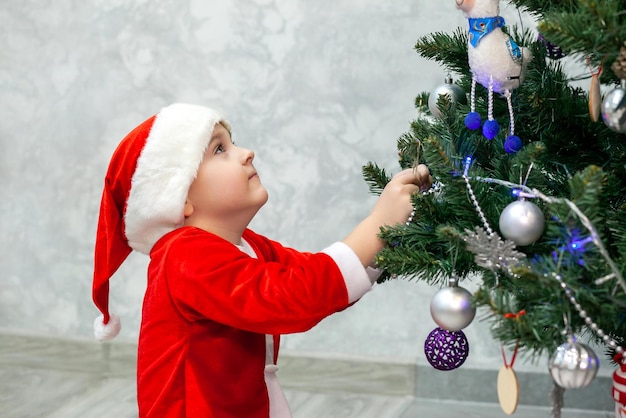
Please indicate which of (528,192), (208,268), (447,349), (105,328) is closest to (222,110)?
(105,328)

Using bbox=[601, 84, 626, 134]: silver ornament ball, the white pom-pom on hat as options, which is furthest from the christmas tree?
the white pom-pom on hat

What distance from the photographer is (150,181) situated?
1.11 meters

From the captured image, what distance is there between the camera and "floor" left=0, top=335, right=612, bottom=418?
2.04m

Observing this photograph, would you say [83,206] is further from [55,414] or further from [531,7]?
[531,7]

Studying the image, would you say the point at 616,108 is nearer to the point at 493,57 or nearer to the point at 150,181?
the point at 493,57

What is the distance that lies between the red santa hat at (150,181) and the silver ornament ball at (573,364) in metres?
0.56

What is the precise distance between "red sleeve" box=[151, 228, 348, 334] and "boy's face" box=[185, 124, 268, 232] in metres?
0.07

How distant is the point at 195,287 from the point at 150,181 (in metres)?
0.18

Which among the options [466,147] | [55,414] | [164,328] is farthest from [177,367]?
[55,414]

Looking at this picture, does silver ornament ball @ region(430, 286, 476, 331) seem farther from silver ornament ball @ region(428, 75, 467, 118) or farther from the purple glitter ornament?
silver ornament ball @ region(428, 75, 467, 118)

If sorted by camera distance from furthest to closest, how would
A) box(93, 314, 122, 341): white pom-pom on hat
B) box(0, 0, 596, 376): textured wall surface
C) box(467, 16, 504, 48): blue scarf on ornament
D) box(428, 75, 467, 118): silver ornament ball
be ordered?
box(0, 0, 596, 376): textured wall surface < box(93, 314, 122, 341): white pom-pom on hat < box(428, 75, 467, 118): silver ornament ball < box(467, 16, 504, 48): blue scarf on ornament

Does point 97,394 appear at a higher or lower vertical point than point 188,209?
lower

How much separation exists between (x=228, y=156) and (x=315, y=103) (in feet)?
3.55

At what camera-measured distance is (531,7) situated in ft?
3.01
